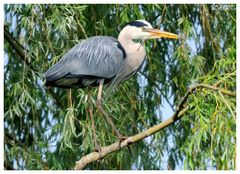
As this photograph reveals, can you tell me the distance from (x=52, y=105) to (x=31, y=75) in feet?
0.76

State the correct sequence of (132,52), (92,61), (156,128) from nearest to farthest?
(156,128) → (92,61) → (132,52)

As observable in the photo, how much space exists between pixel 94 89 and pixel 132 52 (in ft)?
1.66

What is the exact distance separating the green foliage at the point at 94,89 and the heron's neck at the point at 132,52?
287 millimetres

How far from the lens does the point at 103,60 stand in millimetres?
3783

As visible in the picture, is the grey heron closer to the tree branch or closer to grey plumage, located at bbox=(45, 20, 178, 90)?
grey plumage, located at bbox=(45, 20, 178, 90)

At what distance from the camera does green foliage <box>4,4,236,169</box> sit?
161 inches

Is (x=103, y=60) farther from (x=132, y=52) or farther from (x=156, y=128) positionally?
(x=156, y=128)

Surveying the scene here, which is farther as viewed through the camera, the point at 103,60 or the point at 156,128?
the point at 103,60

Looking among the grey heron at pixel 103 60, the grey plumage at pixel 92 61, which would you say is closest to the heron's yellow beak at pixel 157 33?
the grey heron at pixel 103 60

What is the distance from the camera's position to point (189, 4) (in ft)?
14.8

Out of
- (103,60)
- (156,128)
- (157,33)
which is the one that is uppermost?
(157,33)

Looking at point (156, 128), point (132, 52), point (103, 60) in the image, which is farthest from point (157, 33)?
point (156, 128)

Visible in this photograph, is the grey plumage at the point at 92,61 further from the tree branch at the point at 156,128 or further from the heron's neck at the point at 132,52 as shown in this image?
the tree branch at the point at 156,128

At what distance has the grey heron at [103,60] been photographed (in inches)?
144
